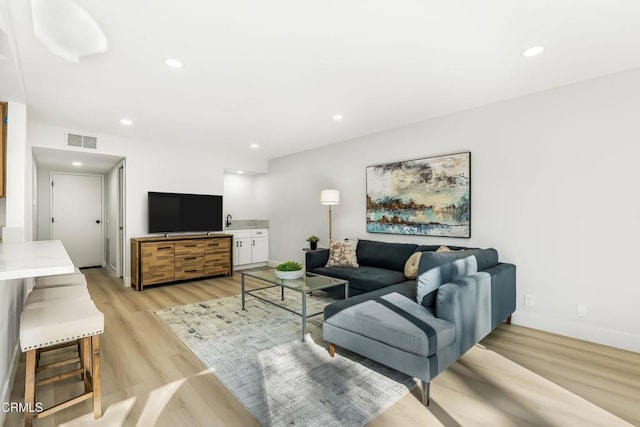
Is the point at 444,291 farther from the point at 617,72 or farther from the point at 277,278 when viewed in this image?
the point at 617,72

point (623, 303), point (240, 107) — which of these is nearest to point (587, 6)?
point (623, 303)

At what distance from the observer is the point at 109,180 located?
639 cm

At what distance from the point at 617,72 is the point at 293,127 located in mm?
3423

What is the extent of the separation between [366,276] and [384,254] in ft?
1.96

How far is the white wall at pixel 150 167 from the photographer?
470cm

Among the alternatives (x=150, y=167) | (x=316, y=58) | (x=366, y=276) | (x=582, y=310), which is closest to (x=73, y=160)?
(x=150, y=167)

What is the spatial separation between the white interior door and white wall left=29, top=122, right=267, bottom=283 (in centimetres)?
42

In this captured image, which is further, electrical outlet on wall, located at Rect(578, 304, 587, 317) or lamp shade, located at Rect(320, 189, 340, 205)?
lamp shade, located at Rect(320, 189, 340, 205)

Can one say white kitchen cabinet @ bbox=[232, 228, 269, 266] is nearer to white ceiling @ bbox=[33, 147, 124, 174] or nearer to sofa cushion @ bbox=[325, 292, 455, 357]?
white ceiling @ bbox=[33, 147, 124, 174]

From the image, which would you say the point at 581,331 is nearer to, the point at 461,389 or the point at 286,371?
the point at 461,389

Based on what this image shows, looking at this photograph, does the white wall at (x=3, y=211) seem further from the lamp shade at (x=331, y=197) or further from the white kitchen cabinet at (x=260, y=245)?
the white kitchen cabinet at (x=260, y=245)

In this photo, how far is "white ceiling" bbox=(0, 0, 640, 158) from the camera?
1.92 metres

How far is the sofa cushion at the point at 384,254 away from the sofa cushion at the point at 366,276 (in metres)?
0.11

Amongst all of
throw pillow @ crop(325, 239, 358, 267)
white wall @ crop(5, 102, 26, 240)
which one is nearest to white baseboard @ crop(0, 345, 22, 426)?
white wall @ crop(5, 102, 26, 240)
